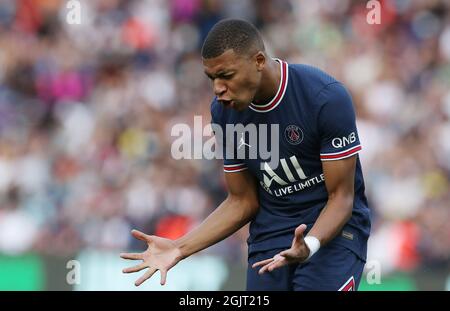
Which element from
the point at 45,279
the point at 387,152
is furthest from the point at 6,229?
the point at 387,152

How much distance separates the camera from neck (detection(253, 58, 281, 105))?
5992 millimetres

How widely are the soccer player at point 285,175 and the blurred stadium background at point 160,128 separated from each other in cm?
390

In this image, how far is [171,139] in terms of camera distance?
1312 centimetres

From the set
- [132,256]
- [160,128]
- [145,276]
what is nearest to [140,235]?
[132,256]

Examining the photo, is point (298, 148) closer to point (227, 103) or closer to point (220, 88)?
point (227, 103)

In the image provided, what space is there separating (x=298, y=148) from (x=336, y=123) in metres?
0.30

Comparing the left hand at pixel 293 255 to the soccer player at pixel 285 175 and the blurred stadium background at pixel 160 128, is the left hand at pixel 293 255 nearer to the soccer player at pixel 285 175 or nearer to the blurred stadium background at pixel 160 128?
the soccer player at pixel 285 175

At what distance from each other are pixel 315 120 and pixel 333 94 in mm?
186

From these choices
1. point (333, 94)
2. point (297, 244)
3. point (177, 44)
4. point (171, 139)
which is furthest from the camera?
point (177, 44)

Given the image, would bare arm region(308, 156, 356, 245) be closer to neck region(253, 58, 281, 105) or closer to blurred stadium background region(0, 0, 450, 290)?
neck region(253, 58, 281, 105)

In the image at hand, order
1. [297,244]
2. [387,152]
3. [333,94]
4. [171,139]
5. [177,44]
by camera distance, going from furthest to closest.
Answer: [177,44] < [171,139] < [387,152] < [333,94] < [297,244]

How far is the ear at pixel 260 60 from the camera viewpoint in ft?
19.3

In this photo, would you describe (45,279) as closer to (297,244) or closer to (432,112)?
(432,112)

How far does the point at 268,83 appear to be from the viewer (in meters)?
6.02
